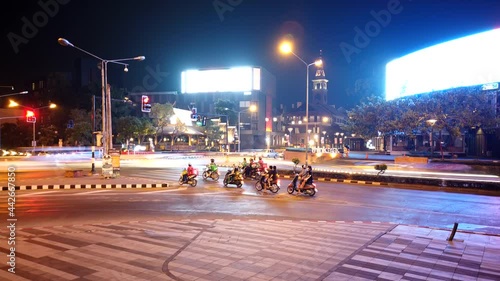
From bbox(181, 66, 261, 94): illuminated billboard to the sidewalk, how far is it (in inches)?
3446

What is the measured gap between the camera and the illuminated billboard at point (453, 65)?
47438 mm

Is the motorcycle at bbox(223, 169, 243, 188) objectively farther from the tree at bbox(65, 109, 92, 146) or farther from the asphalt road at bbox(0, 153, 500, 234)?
the tree at bbox(65, 109, 92, 146)

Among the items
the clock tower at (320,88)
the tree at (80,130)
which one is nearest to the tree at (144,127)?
the tree at (80,130)

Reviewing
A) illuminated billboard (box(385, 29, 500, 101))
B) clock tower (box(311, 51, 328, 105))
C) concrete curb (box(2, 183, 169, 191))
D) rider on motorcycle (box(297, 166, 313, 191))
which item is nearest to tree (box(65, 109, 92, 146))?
concrete curb (box(2, 183, 169, 191))

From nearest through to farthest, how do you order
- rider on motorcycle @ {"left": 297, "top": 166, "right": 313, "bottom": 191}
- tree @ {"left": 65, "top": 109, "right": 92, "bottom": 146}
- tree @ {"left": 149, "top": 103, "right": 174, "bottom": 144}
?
rider on motorcycle @ {"left": 297, "top": 166, "right": 313, "bottom": 191}
tree @ {"left": 65, "top": 109, "right": 92, "bottom": 146}
tree @ {"left": 149, "top": 103, "right": 174, "bottom": 144}

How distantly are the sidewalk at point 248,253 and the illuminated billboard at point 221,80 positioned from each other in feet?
287

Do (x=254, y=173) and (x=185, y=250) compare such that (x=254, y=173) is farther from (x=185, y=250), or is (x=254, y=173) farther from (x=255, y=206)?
(x=185, y=250)

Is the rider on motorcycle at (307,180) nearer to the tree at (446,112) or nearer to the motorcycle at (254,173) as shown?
the motorcycle at (254,173)

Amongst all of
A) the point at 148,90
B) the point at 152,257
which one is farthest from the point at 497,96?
the point at 148,90

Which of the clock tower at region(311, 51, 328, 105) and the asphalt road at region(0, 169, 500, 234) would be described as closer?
the asphalt road at region(0, 169, 500, 234)

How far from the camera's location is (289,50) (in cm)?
2400

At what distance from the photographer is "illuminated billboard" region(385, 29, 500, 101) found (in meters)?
47.4

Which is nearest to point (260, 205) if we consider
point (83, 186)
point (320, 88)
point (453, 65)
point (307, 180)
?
point (307, 180)

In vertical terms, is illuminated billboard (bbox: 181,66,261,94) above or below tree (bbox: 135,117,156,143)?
above
